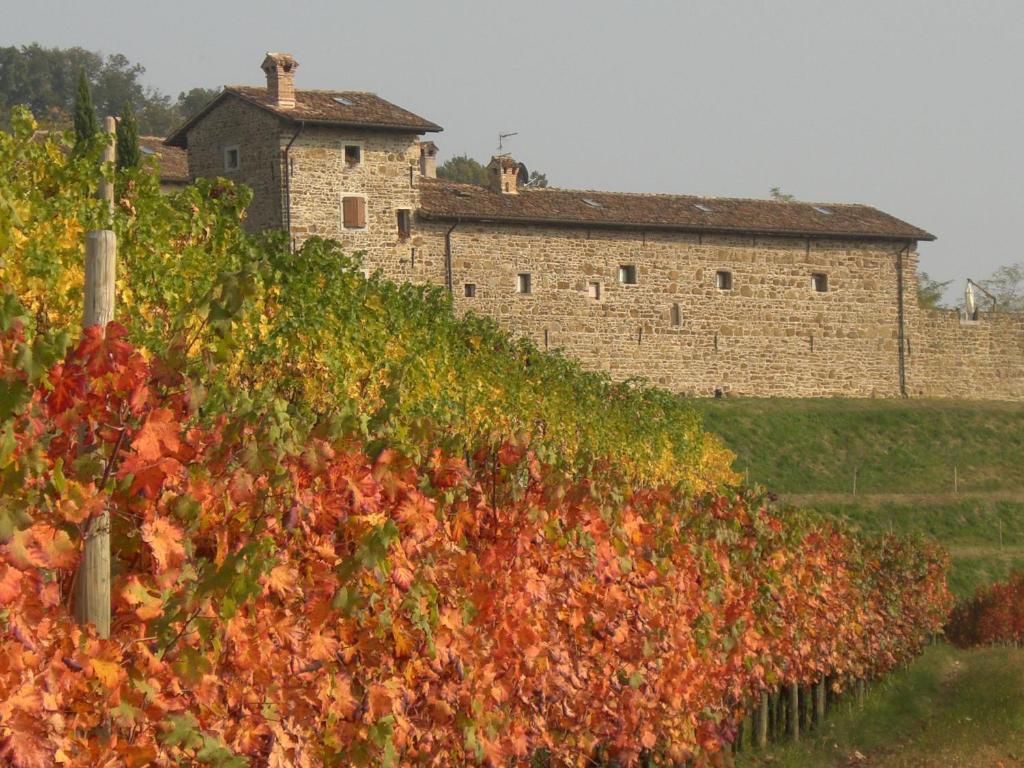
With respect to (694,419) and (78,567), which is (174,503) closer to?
(78,567)

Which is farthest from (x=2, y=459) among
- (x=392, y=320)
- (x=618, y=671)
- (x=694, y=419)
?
(x=694, y=419)

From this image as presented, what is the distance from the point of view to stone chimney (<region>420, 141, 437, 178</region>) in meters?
44.8

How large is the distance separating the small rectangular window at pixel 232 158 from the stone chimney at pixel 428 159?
10.3 meters

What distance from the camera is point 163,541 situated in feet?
14.6

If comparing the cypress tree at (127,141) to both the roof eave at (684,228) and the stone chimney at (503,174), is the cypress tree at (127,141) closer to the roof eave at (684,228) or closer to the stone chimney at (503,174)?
the roof eave at (684,228)

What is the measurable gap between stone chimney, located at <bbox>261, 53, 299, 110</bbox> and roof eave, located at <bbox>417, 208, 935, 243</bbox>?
3651 mm

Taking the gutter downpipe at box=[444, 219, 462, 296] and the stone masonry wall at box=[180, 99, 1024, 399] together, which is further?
the gutter downpipe at box=[444, 219, 462, 296]

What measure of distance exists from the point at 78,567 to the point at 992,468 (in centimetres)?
3249

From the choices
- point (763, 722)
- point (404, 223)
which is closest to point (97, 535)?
point (763, 722)

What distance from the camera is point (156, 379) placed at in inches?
175

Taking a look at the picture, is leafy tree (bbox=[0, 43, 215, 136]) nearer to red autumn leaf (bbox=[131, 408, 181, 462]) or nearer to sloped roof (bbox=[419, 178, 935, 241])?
sloped roof (bbox=[419, 178, 935, 241])

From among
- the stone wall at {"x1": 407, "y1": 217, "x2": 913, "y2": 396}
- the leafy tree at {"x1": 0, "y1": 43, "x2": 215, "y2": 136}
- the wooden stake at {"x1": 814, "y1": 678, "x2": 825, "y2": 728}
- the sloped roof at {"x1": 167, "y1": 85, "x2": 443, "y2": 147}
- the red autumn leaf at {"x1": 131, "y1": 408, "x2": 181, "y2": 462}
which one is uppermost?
the leafy tree at {"x1": 0, "y1": 43, "x2": 215, "y2": 136}

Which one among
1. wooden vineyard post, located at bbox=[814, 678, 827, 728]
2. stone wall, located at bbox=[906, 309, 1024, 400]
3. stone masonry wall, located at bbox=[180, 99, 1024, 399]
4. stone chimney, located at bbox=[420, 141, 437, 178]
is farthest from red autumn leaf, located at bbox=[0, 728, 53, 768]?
stone chimney, located at bbox=[420, 141, 437, 178]

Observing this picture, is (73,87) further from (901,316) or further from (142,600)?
(142,600)
